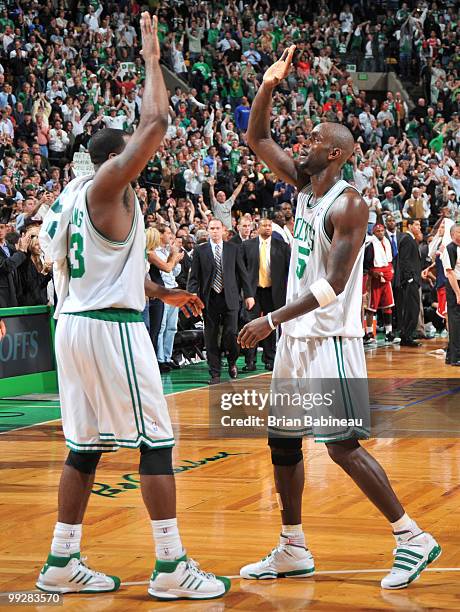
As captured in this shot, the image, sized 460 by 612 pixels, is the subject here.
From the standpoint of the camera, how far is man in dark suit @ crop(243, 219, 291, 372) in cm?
1325

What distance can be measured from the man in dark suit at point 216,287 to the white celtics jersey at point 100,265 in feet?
26.2

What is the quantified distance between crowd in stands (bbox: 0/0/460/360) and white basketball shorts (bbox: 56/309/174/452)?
671cm

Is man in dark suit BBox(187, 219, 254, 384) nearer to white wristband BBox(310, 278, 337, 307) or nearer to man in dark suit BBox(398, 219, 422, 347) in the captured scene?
man in dark suit BBox(398, 219, 422, 347)

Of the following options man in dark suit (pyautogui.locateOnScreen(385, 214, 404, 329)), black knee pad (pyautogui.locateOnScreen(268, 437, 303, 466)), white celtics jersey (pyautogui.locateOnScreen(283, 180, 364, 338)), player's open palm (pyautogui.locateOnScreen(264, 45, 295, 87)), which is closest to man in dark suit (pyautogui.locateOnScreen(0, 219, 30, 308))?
player's open palm (pyautogui.locateOnScreen(264, 45, 295, 87))

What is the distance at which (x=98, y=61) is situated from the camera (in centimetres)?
2167

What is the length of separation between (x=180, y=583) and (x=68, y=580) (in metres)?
0.50

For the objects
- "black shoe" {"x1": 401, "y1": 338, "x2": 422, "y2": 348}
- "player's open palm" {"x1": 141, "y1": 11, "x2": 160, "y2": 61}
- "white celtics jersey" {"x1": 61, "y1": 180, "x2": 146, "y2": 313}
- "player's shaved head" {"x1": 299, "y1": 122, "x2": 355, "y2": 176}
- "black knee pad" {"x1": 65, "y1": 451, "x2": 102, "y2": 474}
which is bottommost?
"black shoe" {"x1": 401, "y1": 338, "x2": 422, "y2": 348}

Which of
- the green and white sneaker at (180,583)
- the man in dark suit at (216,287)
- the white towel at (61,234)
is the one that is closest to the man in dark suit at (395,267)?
the man in dark suit at (216,287)

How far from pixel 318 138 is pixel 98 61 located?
17.5 meters

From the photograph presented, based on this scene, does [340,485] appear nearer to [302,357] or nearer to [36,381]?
[302,357]

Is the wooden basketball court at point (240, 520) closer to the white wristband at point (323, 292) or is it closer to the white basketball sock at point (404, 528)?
the white basketball sock at point (404, 528)

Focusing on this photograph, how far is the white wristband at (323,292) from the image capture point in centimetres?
457

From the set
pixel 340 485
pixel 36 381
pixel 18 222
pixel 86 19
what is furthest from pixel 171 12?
pixel 340 485

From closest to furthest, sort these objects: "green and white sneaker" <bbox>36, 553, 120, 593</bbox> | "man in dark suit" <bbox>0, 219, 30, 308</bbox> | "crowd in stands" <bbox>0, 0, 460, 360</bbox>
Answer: "green and white sneaker" <bbox>36, 553, 120, 593</bbox>, "man in dark suit" <bbox>0, 219, 30, 308</bbox>, "crowd in stands" <bbox>0, 0, 460, 360</bbox>
